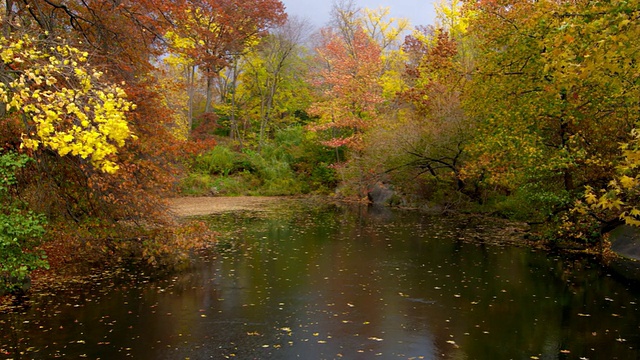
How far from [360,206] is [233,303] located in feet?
55.9

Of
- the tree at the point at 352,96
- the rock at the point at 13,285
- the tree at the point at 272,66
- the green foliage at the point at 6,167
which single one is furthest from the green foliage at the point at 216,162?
A: the green foliage at the point at 6,167

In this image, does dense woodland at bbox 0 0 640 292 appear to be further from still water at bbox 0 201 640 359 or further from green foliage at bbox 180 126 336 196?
still water at bbox 0 201 640 359

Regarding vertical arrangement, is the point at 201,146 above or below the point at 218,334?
above

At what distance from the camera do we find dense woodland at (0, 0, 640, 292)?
577cm

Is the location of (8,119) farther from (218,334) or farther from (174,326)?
(218,334)

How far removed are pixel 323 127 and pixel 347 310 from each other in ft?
68.2

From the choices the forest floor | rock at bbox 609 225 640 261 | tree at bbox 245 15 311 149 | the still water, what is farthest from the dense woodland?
tree at bbox 245 15 311 149

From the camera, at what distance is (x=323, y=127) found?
28.0 meters

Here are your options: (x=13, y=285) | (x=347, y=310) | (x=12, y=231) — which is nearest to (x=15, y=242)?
(x=12, y=231)

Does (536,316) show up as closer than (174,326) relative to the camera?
No

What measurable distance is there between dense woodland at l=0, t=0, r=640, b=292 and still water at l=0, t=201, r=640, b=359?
4.34 feet

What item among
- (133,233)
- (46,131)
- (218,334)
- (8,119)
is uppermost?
(8,119)

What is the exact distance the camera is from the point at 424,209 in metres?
22.9

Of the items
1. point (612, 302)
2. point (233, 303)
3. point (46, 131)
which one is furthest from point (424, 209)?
point (46, 131)
